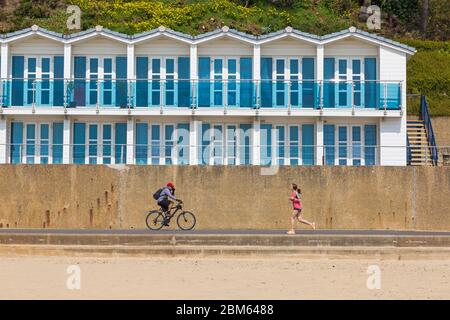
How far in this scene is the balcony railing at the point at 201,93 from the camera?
→ 41594 millimetres

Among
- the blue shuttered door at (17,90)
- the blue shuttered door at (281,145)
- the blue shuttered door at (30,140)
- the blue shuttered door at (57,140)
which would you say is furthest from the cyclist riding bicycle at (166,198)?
the blue shuttered door at (17,90)

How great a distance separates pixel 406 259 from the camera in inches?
1182

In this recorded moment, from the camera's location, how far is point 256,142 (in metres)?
41.5

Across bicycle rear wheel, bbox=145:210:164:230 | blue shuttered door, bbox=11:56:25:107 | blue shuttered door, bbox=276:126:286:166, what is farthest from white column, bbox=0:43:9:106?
blue shuttered door, bbox=276:126:286:166

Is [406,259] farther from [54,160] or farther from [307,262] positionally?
[54,160]

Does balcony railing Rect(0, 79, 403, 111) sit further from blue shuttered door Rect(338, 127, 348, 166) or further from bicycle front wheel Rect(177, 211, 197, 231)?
bicycle front wheel Rect(177, 211, 197, 231)

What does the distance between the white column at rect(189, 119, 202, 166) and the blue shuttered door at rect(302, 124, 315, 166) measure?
3.89 m

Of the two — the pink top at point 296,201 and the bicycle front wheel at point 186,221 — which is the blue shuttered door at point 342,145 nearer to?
the pink top at point 296,201

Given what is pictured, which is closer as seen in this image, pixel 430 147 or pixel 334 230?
pixel 334 230

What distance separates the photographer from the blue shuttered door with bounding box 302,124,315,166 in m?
41.7

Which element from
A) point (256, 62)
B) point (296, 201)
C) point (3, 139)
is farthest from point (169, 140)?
point (296, 201)

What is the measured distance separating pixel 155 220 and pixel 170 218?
1.59ft

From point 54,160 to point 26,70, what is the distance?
3785mm
